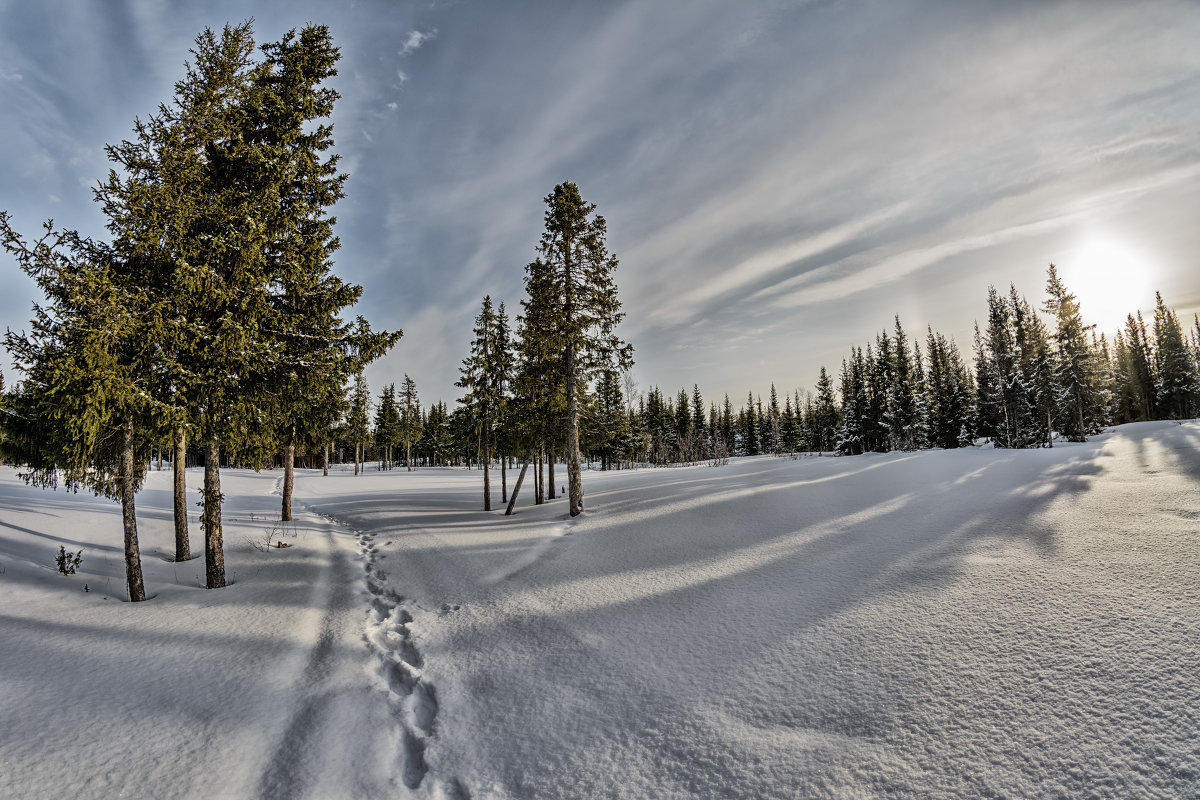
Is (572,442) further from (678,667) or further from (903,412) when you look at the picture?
(903,412)

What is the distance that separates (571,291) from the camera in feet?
50.5

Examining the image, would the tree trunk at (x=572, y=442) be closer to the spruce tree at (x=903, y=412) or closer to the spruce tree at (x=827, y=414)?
the spruce tree at (x=903, y=412)

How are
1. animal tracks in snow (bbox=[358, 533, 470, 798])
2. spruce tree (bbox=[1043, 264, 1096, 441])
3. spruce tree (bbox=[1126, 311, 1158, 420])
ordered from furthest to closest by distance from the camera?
spruce tree (bbox=[1126, 311, 1158, 420]), spruce tree (bbox=[1043, 264, 1096, 441]), animal tracks in snow (bbox=[358, 533, 470, 798])

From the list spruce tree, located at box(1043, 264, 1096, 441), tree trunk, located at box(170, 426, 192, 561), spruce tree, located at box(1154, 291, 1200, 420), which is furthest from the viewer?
spruce tree, located at box(1154, 291, 1200, 420)

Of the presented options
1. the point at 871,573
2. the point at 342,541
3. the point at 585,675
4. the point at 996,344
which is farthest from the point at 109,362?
the point at 996,344

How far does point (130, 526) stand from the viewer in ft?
27.2

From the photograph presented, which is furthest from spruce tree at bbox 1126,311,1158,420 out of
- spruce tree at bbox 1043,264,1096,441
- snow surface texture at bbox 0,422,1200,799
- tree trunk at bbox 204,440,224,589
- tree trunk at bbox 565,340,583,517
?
tree trunk at bbox 204,440,224,589

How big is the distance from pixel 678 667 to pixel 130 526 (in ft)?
33.0

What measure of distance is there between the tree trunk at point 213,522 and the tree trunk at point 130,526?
957 millimetres

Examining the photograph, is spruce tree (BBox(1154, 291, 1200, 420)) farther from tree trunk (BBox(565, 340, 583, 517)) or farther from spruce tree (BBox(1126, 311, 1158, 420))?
tree trunk (BBox(565, 340, 583, 517))

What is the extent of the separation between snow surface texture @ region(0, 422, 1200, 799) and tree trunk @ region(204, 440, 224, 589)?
523 mm

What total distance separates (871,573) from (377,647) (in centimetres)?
694

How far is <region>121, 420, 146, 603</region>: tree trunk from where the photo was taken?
8.12 meters

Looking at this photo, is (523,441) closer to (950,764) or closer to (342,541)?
(342,541)
